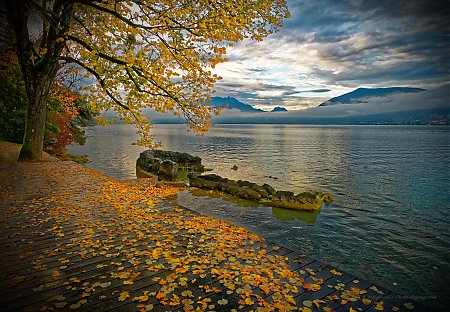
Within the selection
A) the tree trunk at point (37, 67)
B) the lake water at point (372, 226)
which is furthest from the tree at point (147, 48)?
the lake water at point (372, 226)

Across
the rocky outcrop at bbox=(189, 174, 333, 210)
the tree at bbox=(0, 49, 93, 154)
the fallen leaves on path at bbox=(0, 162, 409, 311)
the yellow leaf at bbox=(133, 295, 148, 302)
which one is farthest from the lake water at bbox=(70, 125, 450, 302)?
the tree at bbox=(0, 49, 93, 154)

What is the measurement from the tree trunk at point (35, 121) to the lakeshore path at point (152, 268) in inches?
369

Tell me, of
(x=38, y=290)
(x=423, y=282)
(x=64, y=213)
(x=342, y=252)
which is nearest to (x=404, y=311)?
(x=423, y=282)

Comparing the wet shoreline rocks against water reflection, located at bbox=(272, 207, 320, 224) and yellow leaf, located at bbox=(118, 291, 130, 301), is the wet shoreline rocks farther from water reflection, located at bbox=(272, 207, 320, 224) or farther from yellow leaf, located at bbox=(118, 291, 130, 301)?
yellow leaf, located at bbox=(118, 291, 130, 301)

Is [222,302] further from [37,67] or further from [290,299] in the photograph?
[37,67]

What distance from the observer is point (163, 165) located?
21203 mm

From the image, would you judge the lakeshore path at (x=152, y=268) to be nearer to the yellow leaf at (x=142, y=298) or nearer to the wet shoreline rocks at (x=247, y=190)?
the yellow leaf at (x=142, y=298)

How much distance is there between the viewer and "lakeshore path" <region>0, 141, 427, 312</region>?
4.68 meters

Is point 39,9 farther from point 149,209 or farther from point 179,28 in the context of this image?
point 149,209

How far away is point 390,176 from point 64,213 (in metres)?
31.9

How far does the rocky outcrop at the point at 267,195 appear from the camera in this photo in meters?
16.2

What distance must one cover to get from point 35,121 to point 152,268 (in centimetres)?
1610

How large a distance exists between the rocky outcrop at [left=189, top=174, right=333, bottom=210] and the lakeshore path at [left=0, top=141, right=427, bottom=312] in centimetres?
826

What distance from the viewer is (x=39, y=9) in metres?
8.60
